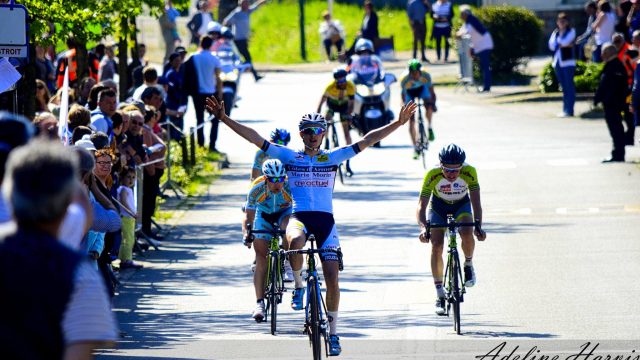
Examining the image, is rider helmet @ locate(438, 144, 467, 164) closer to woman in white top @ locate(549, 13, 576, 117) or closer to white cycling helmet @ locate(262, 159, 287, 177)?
white cycling helmet @ locate(262, 159, 287, 177)

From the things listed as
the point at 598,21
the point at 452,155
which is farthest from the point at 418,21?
the point at 452,155

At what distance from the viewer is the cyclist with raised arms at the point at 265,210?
1288cm

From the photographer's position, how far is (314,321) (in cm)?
1090

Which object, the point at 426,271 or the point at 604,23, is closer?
the point at 426,271

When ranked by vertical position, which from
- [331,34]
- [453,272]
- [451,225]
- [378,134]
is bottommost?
[453,272]

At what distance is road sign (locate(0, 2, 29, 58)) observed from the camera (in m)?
13.7

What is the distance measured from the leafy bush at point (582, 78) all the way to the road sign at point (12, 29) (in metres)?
20.4

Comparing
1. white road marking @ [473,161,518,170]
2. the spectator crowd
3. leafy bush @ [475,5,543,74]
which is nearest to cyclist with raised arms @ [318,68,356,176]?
white road marking @ [473,161,518,170]

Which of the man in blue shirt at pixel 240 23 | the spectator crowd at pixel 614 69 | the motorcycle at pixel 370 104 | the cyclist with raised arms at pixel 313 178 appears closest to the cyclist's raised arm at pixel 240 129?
the cyclist with raised arms at pixel 313 178

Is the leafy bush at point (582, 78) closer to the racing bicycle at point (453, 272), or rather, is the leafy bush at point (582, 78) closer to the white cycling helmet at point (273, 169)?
the racing bicycle at point (453, 272)

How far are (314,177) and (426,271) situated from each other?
4.00 m

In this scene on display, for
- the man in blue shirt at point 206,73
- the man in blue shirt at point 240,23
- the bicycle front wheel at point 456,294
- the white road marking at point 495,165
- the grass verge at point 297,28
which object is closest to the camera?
the bicycle front wheel at point 456,294

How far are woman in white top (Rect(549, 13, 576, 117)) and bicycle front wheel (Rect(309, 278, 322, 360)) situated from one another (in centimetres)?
2106

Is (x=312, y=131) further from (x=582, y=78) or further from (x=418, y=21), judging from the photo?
(x=418, y=21)
